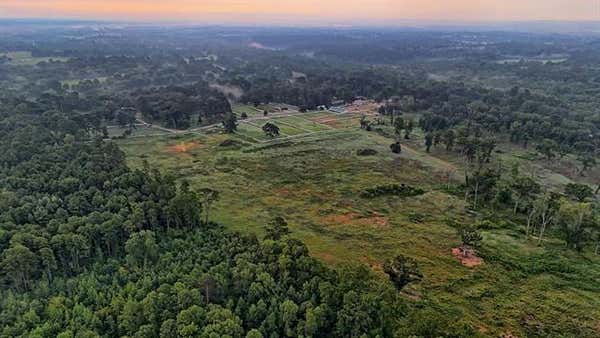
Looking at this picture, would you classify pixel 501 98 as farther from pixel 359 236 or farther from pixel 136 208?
pixel 136 208

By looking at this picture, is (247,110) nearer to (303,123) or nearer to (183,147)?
(303,123)

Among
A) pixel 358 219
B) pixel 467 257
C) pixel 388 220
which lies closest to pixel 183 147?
pixel 358 219

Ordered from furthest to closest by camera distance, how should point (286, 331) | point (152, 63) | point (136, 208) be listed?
point (152, 63) < point (136, 208) < point (286, 331)

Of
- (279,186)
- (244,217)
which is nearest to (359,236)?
(244,217)

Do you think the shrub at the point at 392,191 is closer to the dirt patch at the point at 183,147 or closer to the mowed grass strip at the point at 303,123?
the dirt patch at the point at 183,147

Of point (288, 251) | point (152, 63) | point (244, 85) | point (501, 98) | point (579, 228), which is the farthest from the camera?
point (152, 63)

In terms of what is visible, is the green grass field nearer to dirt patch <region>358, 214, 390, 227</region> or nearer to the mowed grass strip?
dirt patch <region>358, 214, 390, 227</region>

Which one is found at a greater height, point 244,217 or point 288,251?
point 288,251
